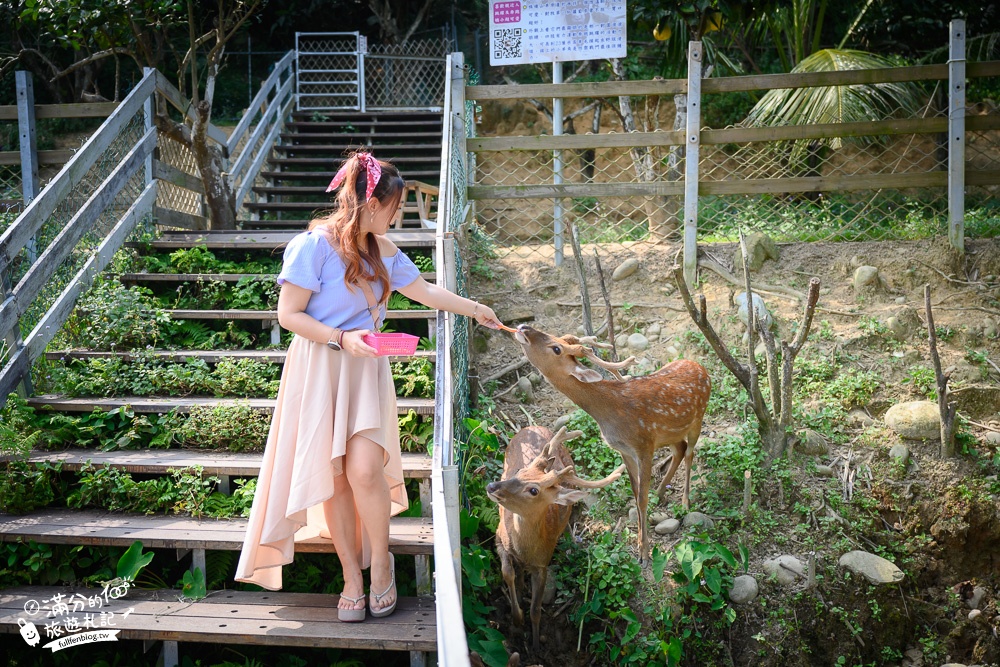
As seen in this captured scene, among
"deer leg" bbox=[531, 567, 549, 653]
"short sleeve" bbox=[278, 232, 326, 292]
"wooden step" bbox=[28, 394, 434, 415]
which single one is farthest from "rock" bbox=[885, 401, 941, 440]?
"short sleeve" bbox=[278, 232, 326, 292]

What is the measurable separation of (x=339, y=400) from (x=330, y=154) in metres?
9.03

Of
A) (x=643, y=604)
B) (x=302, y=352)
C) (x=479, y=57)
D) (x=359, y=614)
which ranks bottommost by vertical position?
(x=643, y=604)

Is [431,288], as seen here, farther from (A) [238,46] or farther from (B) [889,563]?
(A) [238,46]

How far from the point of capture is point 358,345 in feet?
10.2

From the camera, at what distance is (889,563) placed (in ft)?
15.5

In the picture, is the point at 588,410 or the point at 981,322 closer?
the point at 588,410

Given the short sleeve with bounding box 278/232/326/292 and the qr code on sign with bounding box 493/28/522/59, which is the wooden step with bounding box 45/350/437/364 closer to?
the short sleeve with bounding box 278/232/326/292

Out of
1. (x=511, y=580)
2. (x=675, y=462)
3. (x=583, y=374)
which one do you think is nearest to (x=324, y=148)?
(x=675, y=462)

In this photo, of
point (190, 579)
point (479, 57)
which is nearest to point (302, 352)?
point (190, 579)

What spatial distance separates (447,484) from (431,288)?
1.01 metres

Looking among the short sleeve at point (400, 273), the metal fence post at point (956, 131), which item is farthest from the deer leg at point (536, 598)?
the metal fence post at point (956, 131)

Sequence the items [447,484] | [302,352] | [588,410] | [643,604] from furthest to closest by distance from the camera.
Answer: [643,604] < [588,410] < [302,352] < [447,484]

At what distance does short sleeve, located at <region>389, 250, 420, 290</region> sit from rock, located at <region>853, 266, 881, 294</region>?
→ 14.8 feet

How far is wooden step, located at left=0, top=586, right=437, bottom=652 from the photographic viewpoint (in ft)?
Answer: 11.2
